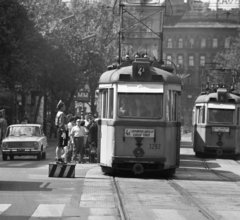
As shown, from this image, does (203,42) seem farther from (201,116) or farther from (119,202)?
(119,202)

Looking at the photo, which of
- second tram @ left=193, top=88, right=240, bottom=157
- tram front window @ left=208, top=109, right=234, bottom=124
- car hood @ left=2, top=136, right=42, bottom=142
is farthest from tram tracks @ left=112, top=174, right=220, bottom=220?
tram front window @ left=208, top=109, right=234, bottom=124

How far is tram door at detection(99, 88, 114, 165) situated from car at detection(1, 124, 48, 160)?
949cm

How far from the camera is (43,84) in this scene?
60.7m

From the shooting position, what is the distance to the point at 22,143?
1198 inches

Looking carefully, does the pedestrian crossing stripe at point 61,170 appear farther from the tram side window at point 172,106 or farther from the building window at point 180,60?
the building window at point 180,60

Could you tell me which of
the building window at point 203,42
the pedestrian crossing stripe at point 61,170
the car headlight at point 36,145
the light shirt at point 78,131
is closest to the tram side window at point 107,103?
the pedestrian crossing stripe at point 61,170

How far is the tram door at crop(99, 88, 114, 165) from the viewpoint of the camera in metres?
20.4

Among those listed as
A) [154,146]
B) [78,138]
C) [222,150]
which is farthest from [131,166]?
[222,150]

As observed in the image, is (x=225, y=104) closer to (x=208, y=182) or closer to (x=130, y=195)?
(x=208, y=182)

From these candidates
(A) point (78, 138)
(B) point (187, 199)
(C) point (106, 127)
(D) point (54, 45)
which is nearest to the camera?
(B) point (187, 199)

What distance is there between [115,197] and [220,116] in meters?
20.5

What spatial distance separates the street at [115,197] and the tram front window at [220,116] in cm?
1312

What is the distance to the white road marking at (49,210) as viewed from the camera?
12.0 m

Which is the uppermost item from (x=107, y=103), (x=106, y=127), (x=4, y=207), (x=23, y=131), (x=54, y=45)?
(x=54, y=45)
